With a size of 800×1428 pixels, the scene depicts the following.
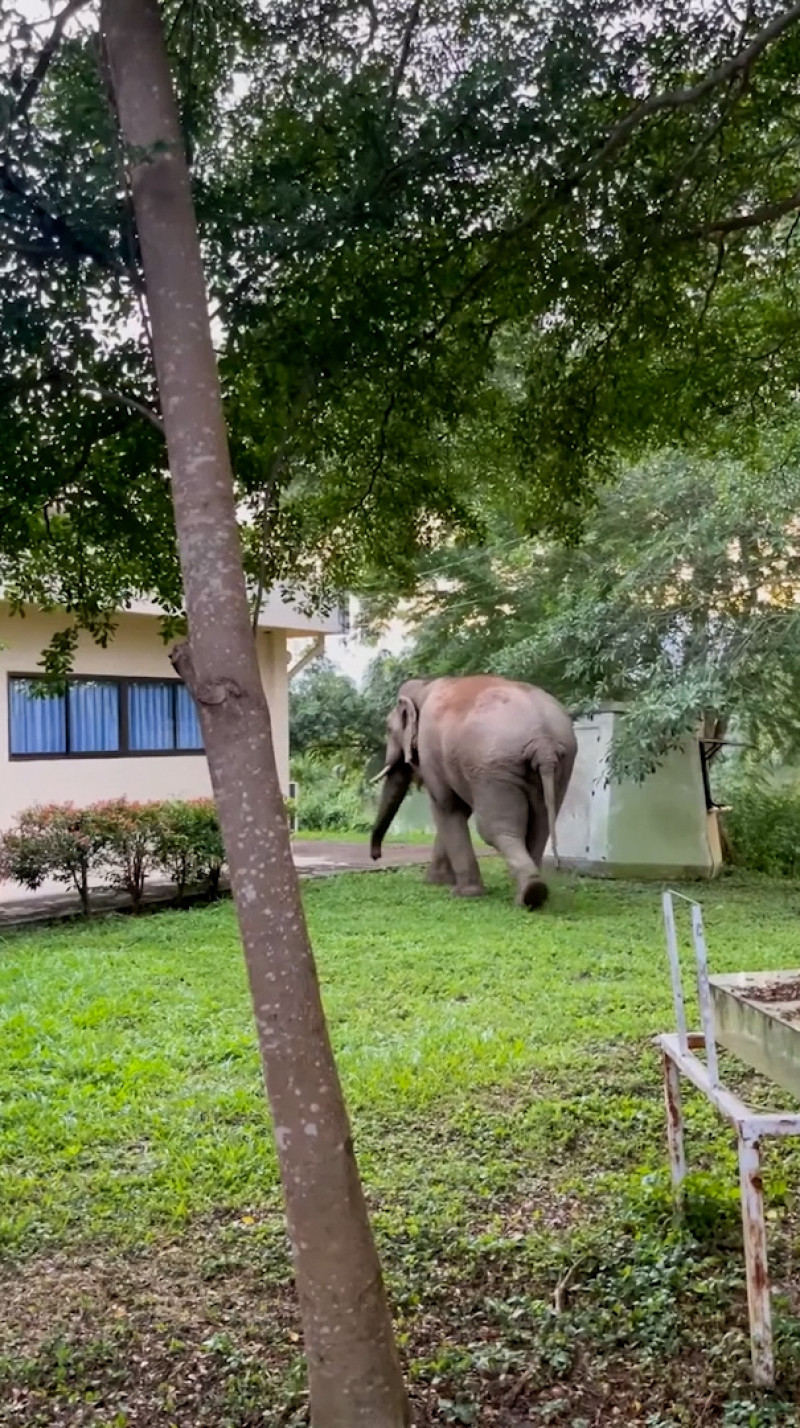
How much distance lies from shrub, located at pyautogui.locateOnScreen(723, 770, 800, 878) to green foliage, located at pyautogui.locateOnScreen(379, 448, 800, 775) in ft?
3.36

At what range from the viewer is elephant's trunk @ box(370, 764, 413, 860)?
1334 cm

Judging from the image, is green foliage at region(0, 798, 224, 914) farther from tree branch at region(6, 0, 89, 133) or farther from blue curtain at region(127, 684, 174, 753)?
tree branch at region(6, 0, 89, 133)

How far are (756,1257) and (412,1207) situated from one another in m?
1.55

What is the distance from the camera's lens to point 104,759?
13.3 m

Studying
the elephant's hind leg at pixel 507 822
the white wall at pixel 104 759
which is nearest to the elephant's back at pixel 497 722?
the elephant's hind leg at pixel 507 822

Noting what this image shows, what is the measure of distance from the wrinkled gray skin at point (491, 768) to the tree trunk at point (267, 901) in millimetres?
8352

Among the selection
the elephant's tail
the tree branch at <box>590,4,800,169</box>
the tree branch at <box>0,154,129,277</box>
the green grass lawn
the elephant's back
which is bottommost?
the green grass lawn

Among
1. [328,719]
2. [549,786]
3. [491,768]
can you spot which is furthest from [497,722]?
[328,719]

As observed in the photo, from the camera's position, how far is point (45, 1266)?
12.7 ft

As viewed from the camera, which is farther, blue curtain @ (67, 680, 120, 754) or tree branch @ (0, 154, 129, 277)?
blue curtain @ (67, 680, 120, 754)

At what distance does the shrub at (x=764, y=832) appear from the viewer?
14.5 m

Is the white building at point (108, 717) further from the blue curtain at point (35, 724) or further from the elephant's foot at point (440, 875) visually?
the elephant's foot at point (440, 875)

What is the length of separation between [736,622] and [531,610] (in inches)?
148

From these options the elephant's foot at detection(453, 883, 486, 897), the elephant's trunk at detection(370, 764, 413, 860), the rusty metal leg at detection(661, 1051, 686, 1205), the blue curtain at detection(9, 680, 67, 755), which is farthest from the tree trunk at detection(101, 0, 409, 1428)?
the elephant's trunk at detection(370, 764, 413, 860)
